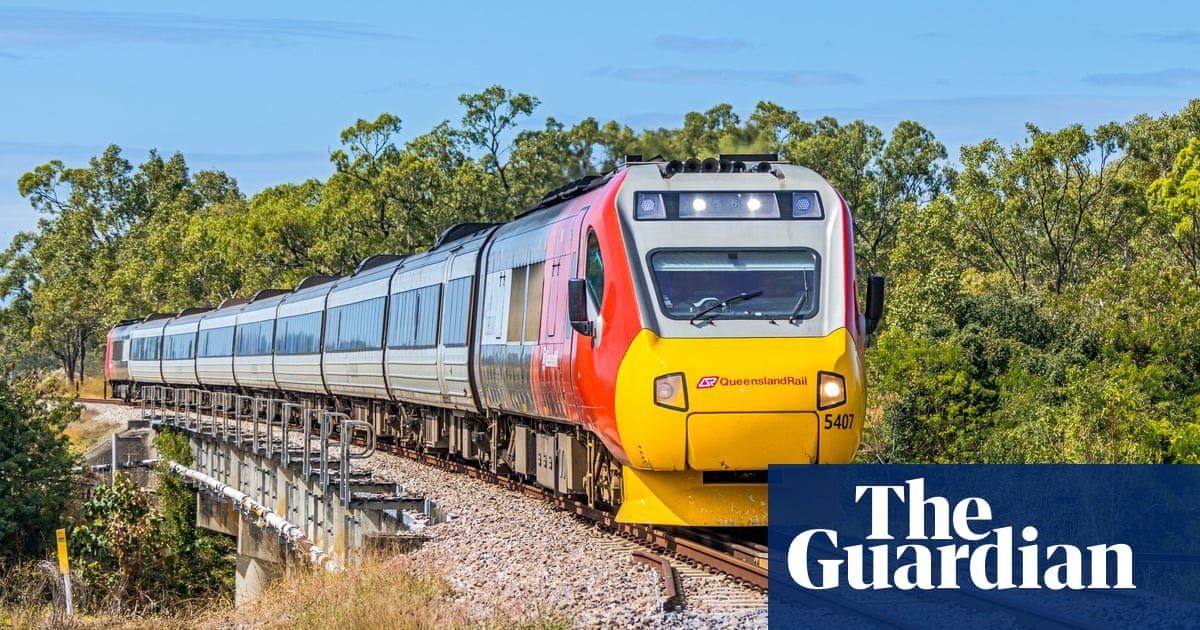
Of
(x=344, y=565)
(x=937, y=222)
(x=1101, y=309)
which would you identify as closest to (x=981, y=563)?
(x=344, y=565)

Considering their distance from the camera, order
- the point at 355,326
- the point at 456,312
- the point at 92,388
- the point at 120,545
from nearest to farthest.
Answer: the point at 456,312 < the point at 355,326 < the point at 120,545 < the point at 92,388

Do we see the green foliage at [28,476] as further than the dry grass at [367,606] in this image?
Yes

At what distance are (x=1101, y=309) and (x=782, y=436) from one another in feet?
63.5

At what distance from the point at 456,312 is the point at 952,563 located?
962 cm

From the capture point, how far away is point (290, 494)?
76.6ft

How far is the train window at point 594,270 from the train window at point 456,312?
5822 mm

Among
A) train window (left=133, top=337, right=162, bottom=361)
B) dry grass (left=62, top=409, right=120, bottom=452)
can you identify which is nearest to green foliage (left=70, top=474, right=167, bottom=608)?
dry grass (left=62, top=409, right=120, bottom=452)

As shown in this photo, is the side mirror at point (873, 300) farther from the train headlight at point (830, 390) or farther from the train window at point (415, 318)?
the train window at point (415, 318)

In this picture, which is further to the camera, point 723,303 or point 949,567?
point 723,303

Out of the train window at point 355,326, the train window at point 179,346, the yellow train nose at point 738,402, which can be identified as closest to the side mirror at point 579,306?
the yellow train nose at point 738,402

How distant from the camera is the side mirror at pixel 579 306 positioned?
13492 millimetres

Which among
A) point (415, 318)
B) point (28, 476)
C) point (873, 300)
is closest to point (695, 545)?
point (873, 300)

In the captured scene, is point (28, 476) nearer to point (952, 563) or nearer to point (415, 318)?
point (415, 318)

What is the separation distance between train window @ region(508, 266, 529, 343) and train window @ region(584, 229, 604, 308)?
9.06ft
